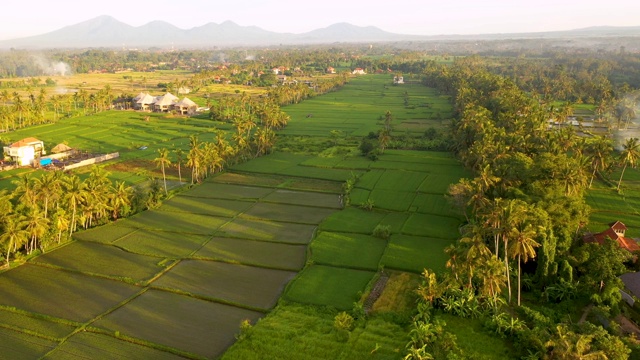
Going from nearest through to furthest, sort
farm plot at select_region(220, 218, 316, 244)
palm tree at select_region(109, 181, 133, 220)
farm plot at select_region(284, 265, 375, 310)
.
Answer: farm plot at select_region(284, 265, 375, 310)
farm plot at select_region(220, 218, 316, 244)
palm tree at select_region(109, 181, 133, 220)

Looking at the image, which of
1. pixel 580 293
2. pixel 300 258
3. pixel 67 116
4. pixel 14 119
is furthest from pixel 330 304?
pixel 67 116

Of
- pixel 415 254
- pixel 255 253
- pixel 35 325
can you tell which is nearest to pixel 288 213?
pixel 255 253

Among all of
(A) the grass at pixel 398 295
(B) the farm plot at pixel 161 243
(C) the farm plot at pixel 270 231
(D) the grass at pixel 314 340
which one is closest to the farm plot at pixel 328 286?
(A) the grass at pixel 398 295

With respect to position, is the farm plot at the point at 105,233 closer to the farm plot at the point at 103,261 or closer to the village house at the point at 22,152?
the farm plot at the point at 103,261

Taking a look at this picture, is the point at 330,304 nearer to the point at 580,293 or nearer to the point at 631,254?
the point at 580,293

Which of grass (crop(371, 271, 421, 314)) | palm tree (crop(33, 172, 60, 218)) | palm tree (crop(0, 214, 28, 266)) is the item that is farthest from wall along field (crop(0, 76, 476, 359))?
palm tree (crop(33, 172, 60, 218))

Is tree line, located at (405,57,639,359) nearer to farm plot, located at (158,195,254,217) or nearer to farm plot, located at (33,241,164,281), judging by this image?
farm plot, located at (33,241,164,281)

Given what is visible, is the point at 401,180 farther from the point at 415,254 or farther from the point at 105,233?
the point at 105,233
